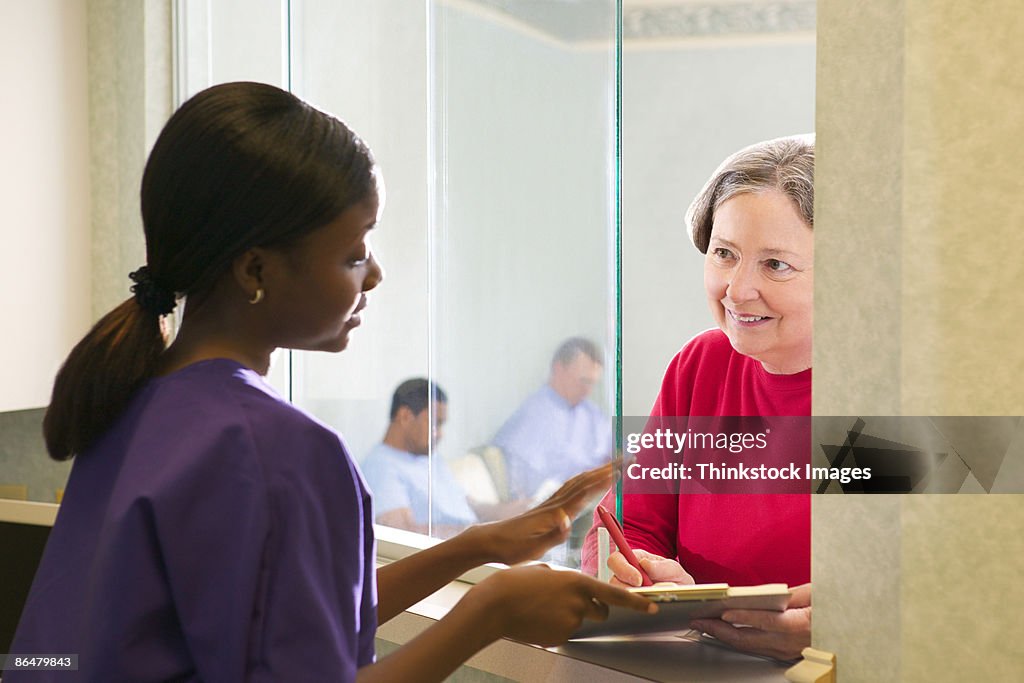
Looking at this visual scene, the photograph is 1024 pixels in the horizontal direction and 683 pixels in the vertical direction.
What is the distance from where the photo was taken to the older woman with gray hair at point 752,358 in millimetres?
1179

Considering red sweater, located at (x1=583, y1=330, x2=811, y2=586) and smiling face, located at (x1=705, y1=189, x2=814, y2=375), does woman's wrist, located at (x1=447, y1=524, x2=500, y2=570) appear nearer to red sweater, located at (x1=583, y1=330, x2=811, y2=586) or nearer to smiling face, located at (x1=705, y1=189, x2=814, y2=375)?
red sweater, located at (x1=583, y1=330, x2=811, y2=586)

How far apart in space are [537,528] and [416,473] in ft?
1.73

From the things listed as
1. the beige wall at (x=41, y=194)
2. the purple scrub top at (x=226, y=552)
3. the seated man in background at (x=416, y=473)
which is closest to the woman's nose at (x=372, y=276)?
the purple scrub top at (x=226, y=552)

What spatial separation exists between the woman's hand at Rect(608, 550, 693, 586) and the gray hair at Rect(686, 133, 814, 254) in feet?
1.41

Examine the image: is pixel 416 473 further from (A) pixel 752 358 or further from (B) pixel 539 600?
(B) pixel 539 600

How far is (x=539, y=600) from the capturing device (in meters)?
0.83

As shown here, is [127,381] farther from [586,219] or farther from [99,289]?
[99,289]

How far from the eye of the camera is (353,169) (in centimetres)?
77

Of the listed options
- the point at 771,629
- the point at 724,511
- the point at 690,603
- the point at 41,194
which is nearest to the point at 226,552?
the point at 690,603

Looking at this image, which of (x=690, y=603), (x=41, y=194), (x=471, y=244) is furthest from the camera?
(x=41, y=194)

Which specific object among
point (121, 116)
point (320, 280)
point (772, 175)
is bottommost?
point (320, 280)

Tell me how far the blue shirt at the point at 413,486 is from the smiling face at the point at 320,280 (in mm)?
708

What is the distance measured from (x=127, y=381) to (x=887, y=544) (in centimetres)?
65

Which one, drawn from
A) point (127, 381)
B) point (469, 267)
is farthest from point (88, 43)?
point (127, 381)
